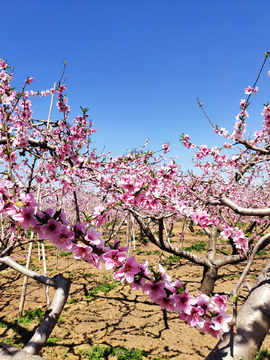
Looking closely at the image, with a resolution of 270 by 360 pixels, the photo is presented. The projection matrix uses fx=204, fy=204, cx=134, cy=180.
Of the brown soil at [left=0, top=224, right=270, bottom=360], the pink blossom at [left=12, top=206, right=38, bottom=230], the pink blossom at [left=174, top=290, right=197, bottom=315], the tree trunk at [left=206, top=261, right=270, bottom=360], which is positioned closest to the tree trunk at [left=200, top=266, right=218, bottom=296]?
the brown soil at [left=0, top=224, right=270, bottom=360]

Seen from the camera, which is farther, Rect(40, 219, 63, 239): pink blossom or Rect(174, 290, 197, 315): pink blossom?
Rect(174, 290, 197, 315): pink blossom

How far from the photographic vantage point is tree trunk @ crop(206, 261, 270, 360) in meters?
1.20

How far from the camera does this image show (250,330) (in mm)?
1271

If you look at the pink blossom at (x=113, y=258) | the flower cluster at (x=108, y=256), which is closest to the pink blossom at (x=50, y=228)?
the flower cluster at (x=108, y=256)

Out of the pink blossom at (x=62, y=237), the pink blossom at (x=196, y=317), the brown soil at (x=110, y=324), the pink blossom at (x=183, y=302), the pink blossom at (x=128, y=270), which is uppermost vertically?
the pink blossom at (x=62, y=237)

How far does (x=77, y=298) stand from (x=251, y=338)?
4.56m

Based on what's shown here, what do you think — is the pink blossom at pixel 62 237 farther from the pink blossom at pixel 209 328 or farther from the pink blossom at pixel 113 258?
the pink blossom at pixel 209 328

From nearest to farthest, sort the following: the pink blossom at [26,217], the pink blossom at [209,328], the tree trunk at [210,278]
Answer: the pink blossom at [26,217] → the pink blossom at [209,328] → the tree trunk at [210,278]

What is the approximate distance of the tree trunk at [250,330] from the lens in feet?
3.94

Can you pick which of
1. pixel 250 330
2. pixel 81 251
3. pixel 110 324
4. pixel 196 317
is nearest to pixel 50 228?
pixel 81 251

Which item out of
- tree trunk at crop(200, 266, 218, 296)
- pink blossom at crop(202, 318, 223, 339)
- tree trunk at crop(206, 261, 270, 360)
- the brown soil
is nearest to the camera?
tree trunk at crop(206, 261, 270, 360)

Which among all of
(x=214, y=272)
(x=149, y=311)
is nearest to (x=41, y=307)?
(x=149, y=311)

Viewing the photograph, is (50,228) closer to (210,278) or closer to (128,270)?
(128,270)

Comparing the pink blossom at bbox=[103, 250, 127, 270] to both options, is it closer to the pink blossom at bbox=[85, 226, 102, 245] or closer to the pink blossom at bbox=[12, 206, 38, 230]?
the pink blossom at bbox=[85, 226, 102, 245]
